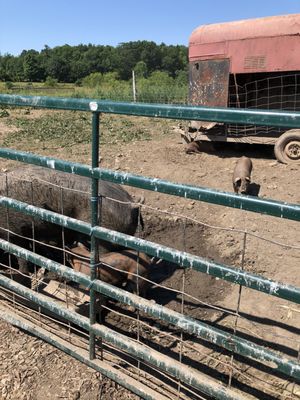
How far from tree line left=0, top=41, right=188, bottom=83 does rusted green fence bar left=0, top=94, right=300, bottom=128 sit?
72140 millimetres

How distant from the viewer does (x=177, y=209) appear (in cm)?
607

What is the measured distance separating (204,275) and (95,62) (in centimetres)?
8279

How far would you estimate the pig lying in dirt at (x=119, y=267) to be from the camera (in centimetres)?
356

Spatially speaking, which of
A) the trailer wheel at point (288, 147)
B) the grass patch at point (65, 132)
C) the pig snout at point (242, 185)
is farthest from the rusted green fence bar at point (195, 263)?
the grass patch at point (65, 132)

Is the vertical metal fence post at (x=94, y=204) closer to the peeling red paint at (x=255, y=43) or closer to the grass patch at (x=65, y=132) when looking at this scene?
the peeling red paint at (x=255, y=43)

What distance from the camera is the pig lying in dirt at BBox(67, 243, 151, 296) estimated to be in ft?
11.7

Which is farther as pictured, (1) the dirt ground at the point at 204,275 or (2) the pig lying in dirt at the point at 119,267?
(2) the pig lying in dirt at the point at 119,267

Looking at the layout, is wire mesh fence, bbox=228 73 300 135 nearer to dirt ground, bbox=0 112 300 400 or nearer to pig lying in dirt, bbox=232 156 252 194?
dirt ground, bbox=0 112 300 400

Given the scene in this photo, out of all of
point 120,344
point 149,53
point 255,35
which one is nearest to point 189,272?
point 120,344

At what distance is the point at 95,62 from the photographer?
8162 cm

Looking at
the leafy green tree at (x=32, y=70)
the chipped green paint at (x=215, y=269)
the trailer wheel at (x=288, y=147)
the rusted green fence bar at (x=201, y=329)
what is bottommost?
the rusted green fence bar at (x=201, y=329)

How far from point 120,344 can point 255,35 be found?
7.50m

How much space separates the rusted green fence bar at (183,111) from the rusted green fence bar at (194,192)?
309 millimetres

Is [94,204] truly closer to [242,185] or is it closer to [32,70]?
[242,185]
